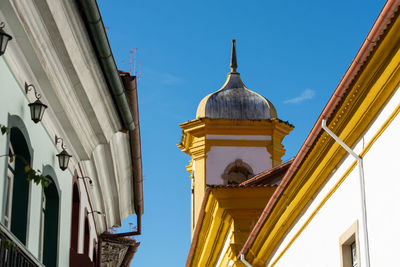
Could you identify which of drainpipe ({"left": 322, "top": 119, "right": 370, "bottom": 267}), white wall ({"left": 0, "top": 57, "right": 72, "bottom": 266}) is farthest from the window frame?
white wall ({"left": 0, "top": 57, "right": 72, "bottom": 266})

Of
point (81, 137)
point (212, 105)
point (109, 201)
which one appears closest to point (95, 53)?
point (81, 137)

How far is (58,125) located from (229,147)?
23301mm

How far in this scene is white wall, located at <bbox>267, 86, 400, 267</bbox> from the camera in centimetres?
1045

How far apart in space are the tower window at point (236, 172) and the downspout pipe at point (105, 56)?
2068 cm

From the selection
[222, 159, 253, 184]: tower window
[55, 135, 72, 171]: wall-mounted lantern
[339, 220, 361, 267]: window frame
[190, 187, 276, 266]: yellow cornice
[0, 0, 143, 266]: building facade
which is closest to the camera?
[0, 0, 143, 266]: building facade

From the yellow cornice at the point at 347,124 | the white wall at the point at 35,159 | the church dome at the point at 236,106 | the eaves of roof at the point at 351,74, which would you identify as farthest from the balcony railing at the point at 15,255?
the church dome at the point at 236,106

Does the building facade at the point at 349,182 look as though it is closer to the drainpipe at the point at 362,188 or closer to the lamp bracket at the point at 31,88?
the drainpipe at the point at 362,188

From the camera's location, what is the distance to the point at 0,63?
1125 cm

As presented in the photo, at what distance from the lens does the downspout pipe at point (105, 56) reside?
1263 centimetres

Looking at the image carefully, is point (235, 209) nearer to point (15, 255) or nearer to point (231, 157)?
point (15, 255)

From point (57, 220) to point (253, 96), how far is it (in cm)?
2598

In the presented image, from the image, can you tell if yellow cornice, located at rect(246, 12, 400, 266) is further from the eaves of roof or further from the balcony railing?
the balcony railing

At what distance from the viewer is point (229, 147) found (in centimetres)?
3788

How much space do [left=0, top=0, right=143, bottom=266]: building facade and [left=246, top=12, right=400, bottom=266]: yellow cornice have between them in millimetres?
3011
